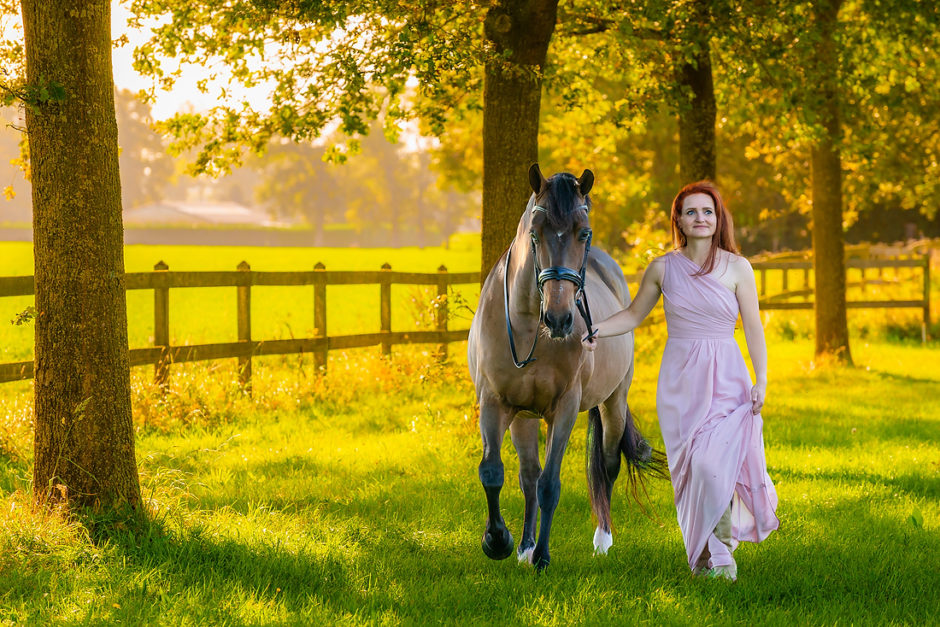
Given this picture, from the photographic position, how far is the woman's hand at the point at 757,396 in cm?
464

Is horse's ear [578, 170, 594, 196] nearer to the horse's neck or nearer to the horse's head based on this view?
the horse's head

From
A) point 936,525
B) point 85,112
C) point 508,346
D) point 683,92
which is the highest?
point 683,92

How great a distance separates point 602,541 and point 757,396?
1500mm

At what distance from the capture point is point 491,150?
8.78 metres

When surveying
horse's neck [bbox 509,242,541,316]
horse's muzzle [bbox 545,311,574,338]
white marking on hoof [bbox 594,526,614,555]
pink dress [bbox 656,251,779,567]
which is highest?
horse's neck [bbox 509,242,541,316]

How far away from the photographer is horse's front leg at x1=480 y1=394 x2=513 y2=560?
5.16 m

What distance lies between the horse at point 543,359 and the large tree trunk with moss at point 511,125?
2431 millimetres

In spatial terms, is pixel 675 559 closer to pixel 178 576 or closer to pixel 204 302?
pixel 178 576

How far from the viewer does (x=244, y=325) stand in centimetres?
1077

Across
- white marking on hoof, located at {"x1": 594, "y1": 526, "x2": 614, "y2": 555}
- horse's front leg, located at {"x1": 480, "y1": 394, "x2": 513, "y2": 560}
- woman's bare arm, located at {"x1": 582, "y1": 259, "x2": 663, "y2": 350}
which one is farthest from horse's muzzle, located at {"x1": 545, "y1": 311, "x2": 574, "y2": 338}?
white marking on hoof, located at {"x1": 594, "y1": 526, "x2": 614, "y2": 555}

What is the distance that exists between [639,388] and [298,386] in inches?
182

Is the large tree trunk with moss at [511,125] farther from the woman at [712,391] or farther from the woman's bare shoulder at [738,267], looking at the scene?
the woman's bare shoulder at [738,267]

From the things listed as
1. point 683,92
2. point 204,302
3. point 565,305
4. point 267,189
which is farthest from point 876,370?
point 267,189

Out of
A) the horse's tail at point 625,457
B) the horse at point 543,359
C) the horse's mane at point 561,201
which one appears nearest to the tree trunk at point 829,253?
the horse's tail at point 625,457
